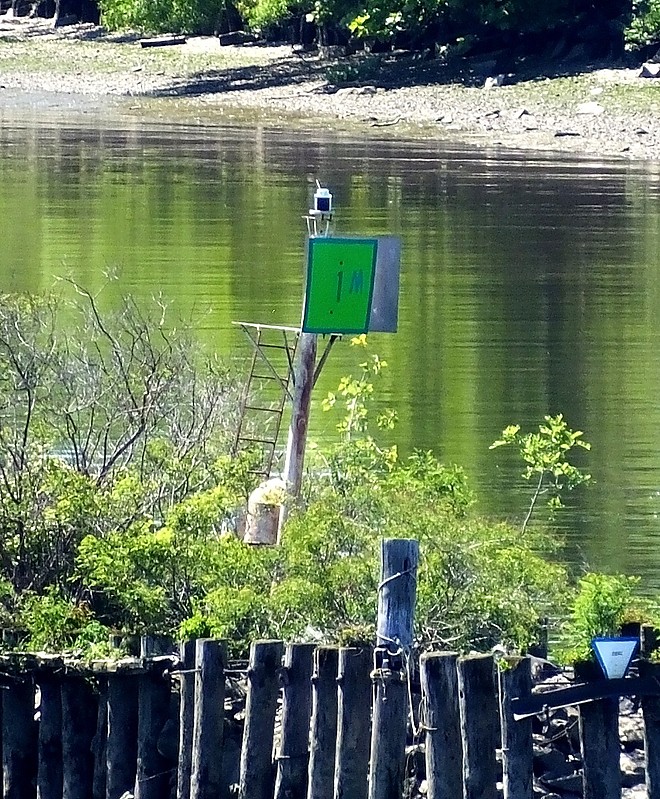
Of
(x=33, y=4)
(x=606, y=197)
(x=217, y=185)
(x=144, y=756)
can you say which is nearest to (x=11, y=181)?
(x=217, y=185)

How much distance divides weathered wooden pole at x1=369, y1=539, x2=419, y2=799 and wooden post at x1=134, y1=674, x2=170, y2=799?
112cm

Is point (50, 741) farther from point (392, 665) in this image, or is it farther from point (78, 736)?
point (392, 665)

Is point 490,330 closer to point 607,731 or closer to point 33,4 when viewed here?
point 607,731

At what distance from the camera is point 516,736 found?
8547 millimetres

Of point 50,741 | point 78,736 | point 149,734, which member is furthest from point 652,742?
point 50,741

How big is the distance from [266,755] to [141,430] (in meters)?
2.97

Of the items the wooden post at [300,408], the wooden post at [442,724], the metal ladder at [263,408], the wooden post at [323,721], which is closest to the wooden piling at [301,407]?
the wooden post at [300,408]

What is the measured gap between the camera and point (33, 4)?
9588cm

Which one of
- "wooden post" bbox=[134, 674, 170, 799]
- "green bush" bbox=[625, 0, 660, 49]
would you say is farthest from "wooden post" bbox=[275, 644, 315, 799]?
"green bush" bbox=[625, 0, 660, 49]

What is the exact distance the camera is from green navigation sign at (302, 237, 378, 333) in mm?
10602

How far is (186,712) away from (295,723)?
0.51 m

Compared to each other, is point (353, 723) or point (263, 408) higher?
point (263, 408)

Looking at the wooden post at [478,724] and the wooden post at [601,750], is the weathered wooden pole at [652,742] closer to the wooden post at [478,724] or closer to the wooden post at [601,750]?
the wooden post at [601,750]

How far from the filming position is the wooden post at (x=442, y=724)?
28.0 feet
